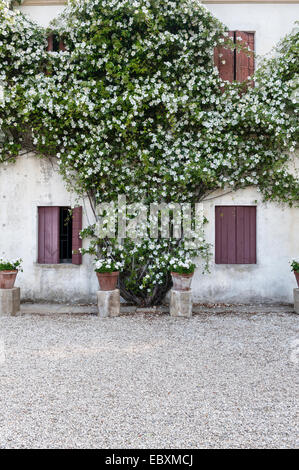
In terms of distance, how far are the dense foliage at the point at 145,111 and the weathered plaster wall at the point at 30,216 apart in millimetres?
420

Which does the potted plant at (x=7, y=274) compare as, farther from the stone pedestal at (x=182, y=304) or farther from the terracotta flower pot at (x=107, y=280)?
the stone pedestal at (x=182, y=304)

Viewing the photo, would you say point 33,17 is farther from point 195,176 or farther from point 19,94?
point 195,176

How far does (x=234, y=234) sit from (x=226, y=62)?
3427mm

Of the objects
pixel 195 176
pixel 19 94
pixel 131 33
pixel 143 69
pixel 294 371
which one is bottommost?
pixel 294 371

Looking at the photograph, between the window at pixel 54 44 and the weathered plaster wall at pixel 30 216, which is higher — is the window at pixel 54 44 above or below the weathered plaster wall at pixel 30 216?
above

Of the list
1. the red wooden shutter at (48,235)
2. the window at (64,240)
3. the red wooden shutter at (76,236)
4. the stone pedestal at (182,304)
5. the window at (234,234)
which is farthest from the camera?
the window at (64,240)

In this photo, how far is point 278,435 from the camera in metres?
2.50

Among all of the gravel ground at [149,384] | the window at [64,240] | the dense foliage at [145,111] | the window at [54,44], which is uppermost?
the window at [54,44]

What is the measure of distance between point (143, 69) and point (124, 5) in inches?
44.8

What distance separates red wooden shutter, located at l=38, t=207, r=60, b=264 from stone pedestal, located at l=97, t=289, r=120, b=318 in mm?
1652

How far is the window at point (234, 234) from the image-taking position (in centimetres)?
697

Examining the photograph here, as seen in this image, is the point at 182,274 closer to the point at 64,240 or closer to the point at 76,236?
the point at 76,236

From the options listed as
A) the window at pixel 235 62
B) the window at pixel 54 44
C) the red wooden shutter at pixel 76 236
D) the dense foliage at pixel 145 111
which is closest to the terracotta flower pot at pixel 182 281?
the dense foliage at pixel 145 111

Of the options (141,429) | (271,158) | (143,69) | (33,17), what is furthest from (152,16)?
(141,429)
